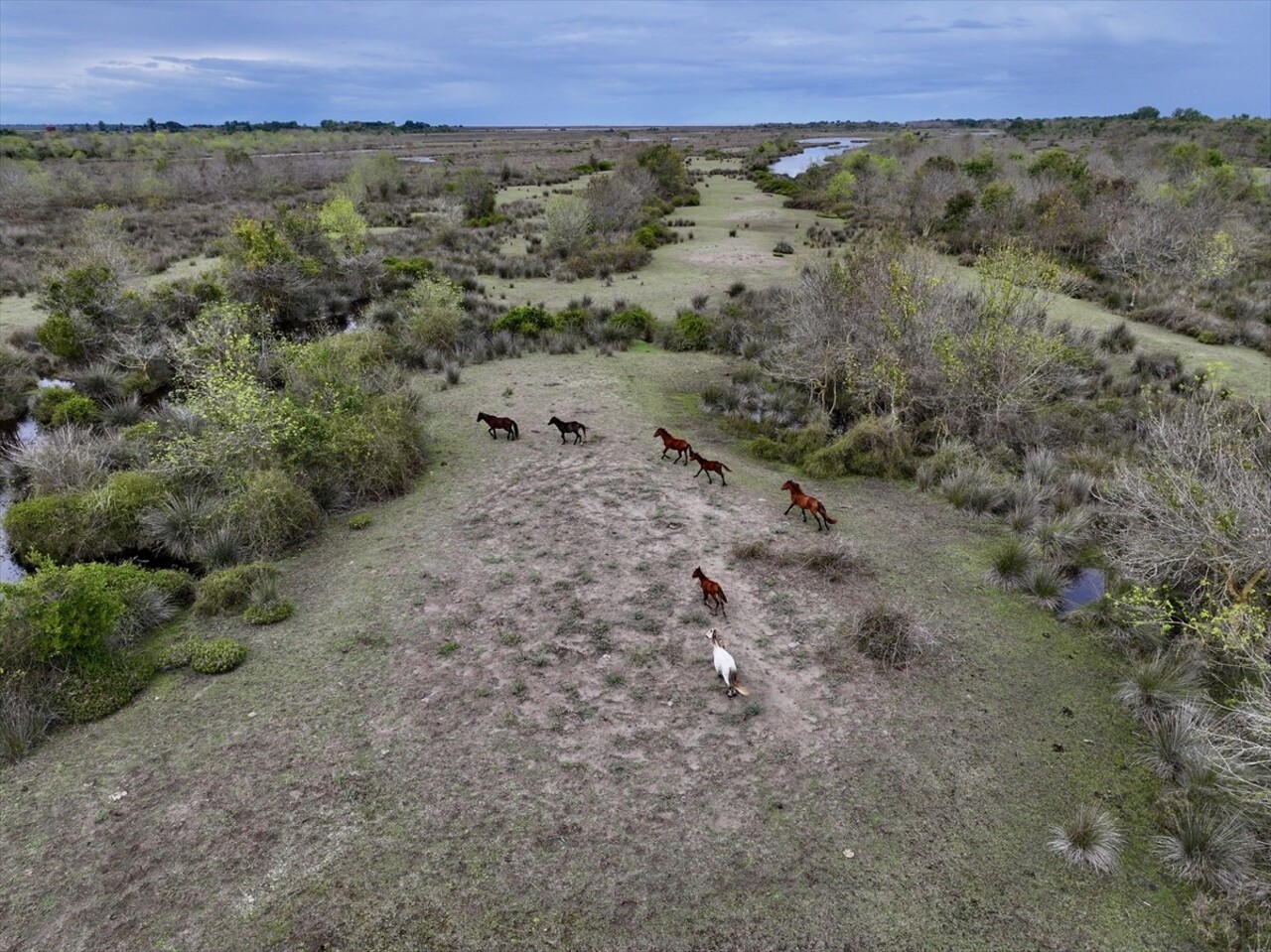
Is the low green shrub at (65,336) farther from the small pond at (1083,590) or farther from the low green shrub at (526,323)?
the small pond at (1083,590)

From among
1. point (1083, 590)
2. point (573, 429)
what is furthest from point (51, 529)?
point (1083, 590)

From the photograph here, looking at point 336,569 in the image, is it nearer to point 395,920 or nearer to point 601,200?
point 395,920

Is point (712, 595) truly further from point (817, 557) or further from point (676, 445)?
point (676, 445)

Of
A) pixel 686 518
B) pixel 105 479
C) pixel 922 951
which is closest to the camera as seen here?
pixel 922 951

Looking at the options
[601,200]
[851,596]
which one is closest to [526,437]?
[851,596]

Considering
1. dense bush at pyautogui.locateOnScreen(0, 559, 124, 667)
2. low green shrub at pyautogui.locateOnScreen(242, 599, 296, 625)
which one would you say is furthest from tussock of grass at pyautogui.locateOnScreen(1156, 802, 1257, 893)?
dense bush at pyautogui.locateOnScreen(0, 559, 124, 667)

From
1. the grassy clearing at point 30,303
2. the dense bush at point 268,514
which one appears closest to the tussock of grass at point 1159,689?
the dense bush at point 268,514

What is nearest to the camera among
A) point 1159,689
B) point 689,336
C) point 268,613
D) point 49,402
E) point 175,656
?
point 1159,689
